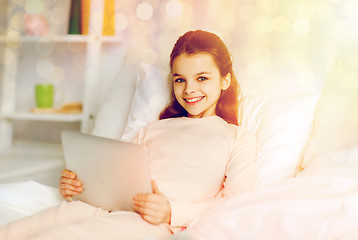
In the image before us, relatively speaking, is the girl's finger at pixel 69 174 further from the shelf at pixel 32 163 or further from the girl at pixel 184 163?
the shelf at pixel 32 163

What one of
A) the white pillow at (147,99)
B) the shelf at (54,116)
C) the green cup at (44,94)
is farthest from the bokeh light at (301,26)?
the green cup at (44,94)

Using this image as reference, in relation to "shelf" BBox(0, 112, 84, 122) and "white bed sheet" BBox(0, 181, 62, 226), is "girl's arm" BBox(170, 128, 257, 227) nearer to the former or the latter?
"white bed sheet" BBox(0, 181, 62, 226)

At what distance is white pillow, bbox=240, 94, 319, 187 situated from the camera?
34.4 inches

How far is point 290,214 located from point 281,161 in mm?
272

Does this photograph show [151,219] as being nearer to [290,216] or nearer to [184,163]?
[184,163]

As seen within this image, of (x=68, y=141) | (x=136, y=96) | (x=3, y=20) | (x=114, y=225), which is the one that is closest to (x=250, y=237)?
(x=114, y=225)

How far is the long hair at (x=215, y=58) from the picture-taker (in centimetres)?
90

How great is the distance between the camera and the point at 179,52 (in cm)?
91

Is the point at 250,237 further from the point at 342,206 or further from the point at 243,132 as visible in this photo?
the point at 243,132

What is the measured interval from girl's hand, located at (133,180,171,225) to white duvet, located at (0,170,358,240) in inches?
2.9

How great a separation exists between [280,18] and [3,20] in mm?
1263

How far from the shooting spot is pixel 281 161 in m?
0.88

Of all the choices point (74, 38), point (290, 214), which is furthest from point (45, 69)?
point (290, 214)

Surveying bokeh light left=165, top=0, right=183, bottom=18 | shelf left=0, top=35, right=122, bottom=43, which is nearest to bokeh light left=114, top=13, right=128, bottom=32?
shelf left=0, top=35, right=122, bottom=43
